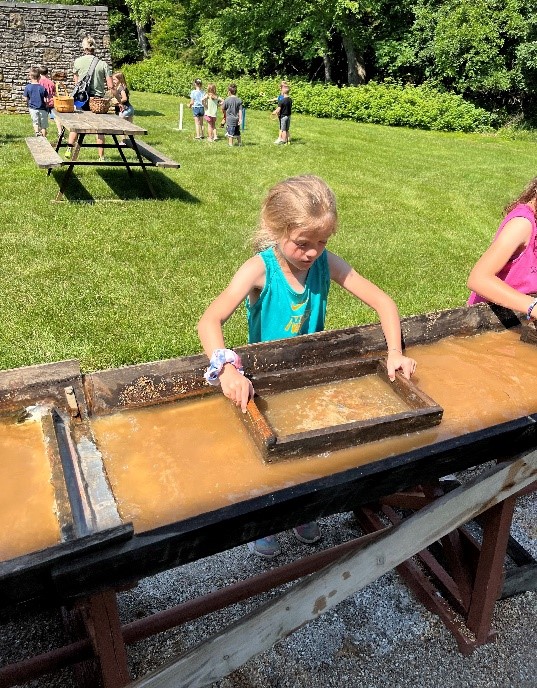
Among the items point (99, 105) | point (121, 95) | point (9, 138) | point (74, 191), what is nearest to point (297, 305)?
point (74, 191)

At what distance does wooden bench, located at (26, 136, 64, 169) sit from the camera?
7190mm

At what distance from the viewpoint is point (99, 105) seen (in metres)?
9.94

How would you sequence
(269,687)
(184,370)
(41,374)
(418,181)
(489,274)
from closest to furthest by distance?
(41,374) < (184,370) < (269,687) < (489,274) < (418,181)

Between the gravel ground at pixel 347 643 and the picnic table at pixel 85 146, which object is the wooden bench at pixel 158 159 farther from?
the gravel ground at pixel 347 643

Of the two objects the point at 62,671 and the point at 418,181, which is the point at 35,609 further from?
the point at 418,181

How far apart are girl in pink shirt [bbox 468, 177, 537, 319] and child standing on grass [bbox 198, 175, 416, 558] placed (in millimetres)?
562

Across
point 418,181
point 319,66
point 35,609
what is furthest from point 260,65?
point 35,609

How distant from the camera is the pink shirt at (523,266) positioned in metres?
2.81

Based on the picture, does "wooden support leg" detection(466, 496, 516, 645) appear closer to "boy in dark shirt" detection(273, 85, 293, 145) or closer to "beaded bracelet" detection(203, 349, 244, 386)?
"beaded bracelet" detection(203, 349, 244, 386)

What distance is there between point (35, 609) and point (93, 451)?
1.79ft

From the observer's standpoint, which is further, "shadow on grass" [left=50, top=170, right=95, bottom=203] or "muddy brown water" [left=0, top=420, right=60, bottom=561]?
"shadow on grass" [left=50, top=170, right=95, bottom=203]

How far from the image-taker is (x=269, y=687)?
2.44 meters

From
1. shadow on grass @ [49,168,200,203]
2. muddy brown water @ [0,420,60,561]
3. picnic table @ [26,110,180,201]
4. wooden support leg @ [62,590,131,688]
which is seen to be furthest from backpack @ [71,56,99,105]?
wooden support leg @ [62,590,131,688]

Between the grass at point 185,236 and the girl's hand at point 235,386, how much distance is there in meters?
2.41
